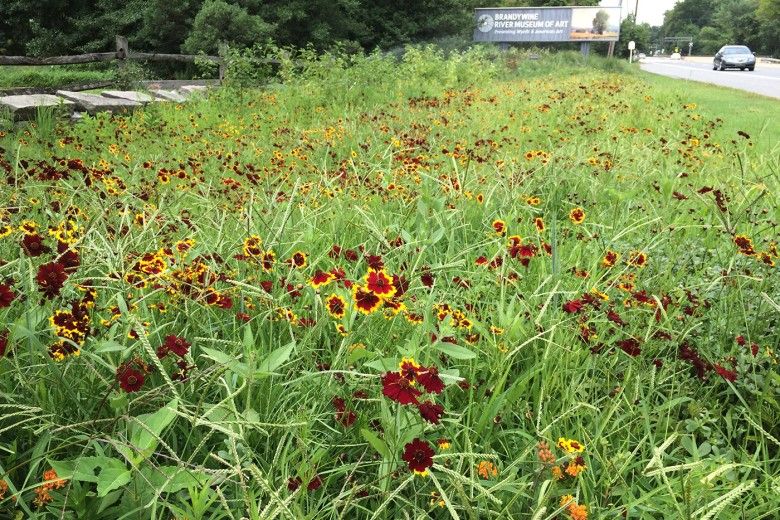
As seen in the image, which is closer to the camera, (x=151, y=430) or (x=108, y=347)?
(x=151, y=430)

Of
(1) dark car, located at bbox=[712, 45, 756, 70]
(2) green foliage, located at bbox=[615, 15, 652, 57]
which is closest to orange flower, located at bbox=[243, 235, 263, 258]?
(1) dark car, located at bbox=[712, 45, 756, 70]

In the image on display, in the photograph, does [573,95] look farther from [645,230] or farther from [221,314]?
[221,314]

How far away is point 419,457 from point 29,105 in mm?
7015

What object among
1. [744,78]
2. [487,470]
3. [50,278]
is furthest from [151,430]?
[744,78]

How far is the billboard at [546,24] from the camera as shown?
26000mm

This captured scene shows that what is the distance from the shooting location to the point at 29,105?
21.7 ft

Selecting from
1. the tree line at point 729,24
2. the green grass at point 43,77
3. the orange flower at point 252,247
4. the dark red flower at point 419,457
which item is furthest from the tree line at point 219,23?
the tree line at point 729,24

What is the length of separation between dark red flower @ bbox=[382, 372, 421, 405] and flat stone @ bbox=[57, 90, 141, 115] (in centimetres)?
738

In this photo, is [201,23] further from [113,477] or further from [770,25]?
[770,25]

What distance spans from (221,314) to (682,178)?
140 inches

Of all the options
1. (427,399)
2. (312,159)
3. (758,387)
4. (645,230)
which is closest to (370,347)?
(427,399)

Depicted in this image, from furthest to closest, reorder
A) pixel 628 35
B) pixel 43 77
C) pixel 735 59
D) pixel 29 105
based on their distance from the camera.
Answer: pixel 628 35 < pixel 735 59 < pixel 43 77 < pixel 29 105

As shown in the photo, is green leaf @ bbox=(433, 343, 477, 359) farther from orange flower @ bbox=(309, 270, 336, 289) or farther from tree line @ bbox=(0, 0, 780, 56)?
tree line @ bbox=(0, 0, 780, 56)

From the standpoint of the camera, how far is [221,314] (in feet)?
6.64
